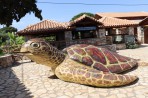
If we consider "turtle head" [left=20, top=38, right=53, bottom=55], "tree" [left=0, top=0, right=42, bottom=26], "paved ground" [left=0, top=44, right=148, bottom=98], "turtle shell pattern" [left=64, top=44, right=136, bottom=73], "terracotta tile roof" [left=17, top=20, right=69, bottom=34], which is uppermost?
"tree" [left=0, top=0, right=42, bottom=26]

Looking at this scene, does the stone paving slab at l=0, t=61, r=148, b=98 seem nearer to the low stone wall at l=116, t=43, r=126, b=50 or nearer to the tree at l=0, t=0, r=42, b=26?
the tree at l=0, t=0, r=42, b=26

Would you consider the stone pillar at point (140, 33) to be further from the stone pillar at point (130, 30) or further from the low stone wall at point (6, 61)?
the low stone wall at point (6, 61)

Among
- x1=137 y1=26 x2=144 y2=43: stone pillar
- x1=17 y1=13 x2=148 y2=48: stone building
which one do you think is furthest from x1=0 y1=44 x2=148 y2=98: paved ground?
x1=137 y1=26 x2=144 y2=43: stone pillar

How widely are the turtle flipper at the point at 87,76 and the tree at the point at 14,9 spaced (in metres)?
8.40

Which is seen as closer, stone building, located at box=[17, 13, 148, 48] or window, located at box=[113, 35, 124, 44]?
stone building, located at box=[17, 13, 148, 48]

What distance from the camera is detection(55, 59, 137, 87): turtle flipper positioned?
7.25 m

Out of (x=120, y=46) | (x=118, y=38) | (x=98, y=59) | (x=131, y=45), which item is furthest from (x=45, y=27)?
(x=98, y=59)

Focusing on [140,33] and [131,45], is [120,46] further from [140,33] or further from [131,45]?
[140,33]

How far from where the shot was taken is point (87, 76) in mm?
7531

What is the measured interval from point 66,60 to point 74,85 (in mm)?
1165

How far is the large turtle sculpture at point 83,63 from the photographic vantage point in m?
7.38

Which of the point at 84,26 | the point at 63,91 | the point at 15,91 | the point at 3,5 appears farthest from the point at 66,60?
the point at 84,26

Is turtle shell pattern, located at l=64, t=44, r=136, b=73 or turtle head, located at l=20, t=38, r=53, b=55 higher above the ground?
turtle head, located at l=20, t=38, r=53, b=55

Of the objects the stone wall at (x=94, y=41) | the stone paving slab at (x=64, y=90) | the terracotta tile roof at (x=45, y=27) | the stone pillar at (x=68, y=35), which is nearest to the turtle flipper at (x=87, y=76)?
the stone paving slab at (x=64, y=90)
